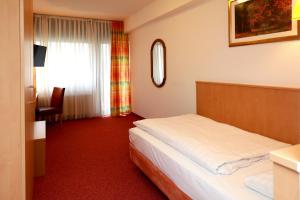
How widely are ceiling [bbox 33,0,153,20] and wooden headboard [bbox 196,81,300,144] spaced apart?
2.52 m

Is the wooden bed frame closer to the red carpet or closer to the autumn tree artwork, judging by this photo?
the red carpet

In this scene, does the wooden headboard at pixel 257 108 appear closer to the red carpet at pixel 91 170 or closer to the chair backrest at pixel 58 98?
the red carpet at pixel 91 170

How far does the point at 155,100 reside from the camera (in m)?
5.09

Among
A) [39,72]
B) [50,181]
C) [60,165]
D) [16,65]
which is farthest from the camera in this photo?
[39,72]

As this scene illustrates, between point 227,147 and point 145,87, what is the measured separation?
12.1 feet

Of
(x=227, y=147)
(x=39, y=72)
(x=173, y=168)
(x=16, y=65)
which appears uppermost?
(x=39, y=72)

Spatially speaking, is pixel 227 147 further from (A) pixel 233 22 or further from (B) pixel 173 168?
(A) pixel 233 22

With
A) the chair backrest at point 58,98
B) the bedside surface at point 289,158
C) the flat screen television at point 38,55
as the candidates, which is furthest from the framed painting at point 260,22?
the chair backrest at point 58,98

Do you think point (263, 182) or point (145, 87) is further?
point (145, 87)

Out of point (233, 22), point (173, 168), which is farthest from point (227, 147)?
point (233, 22)

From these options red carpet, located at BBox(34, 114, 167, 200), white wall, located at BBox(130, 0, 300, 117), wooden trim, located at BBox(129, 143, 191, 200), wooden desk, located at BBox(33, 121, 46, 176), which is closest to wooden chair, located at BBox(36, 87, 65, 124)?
red carpet, located at BBox(34, 114, 167, 200)

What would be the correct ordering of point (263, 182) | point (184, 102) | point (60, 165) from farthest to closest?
1. point (184, 102)
2. point (60, 165)
3. point (263, 182)

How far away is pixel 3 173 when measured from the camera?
67.2 inches

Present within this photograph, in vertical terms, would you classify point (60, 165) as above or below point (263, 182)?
below
